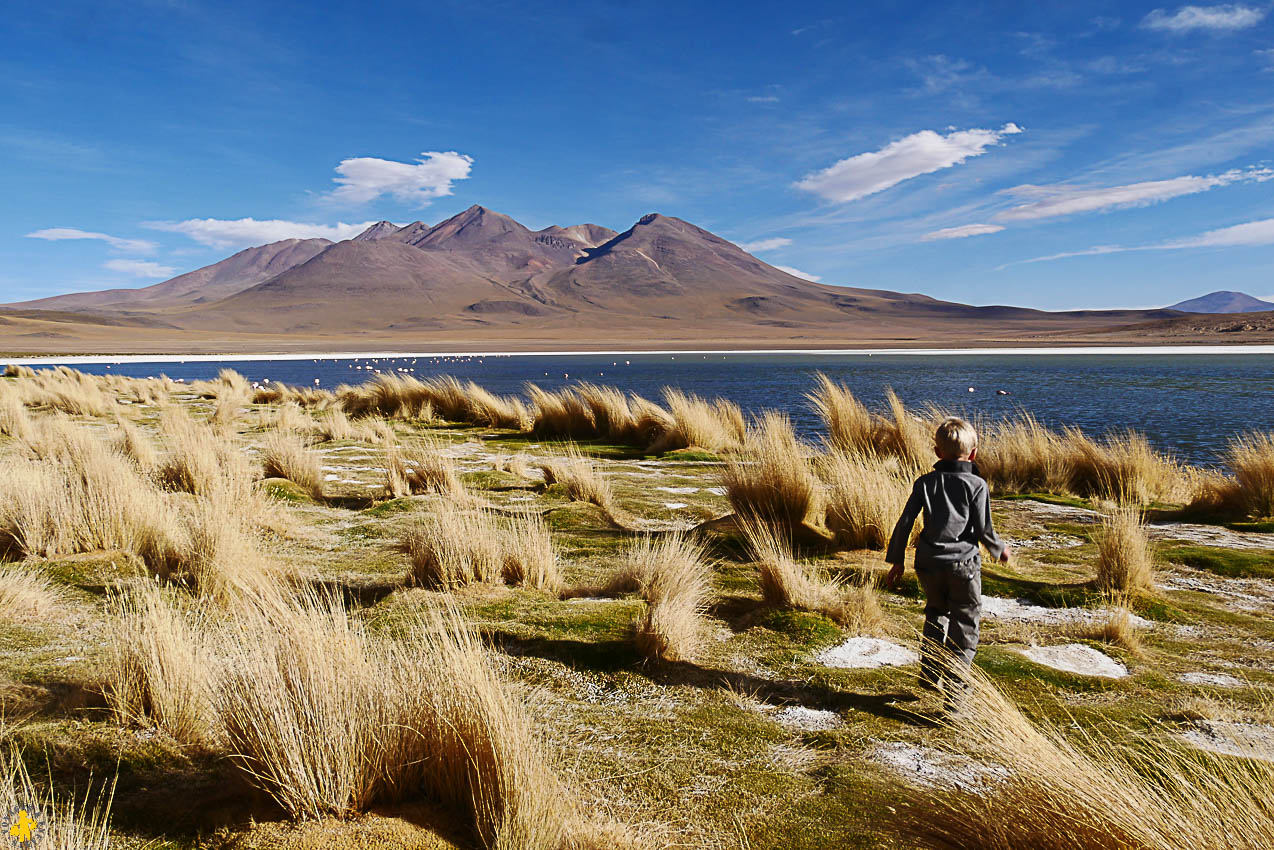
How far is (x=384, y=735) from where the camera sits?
→ 2.68m

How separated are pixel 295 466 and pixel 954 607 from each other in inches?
302

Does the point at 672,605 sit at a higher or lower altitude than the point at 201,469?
lower

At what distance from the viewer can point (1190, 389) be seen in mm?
33656

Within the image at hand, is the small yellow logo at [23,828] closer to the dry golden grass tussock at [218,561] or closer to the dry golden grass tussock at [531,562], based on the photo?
the dry golden grass tussock at [218,561]

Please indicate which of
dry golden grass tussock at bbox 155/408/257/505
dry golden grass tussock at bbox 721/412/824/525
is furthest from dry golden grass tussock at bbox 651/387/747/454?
dry golden grass tussock at bbox 155/408/257/505

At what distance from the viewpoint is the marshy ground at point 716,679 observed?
273 cm

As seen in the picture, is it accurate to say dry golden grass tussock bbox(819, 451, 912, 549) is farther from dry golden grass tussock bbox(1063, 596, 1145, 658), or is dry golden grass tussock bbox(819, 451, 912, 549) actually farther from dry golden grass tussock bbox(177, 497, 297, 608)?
dry golden grass tussock bbox(177, 497, 297, 608)

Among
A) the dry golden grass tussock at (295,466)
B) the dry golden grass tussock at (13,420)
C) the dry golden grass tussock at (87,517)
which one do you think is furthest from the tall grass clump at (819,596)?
the dry golden grass tussock at (13,420)

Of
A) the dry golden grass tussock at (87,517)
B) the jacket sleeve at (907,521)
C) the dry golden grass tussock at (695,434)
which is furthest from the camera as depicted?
the dry golden grass tussock at (695,434)

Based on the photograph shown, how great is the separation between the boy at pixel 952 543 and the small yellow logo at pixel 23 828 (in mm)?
3527

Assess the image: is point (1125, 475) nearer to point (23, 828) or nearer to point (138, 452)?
point (23, 828)

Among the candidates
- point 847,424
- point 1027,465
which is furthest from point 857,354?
point 1027,465

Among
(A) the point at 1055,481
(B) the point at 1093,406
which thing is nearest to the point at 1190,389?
(B) the point at 1093,406

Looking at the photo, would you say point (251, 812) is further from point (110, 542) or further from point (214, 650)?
point (110, 542)
